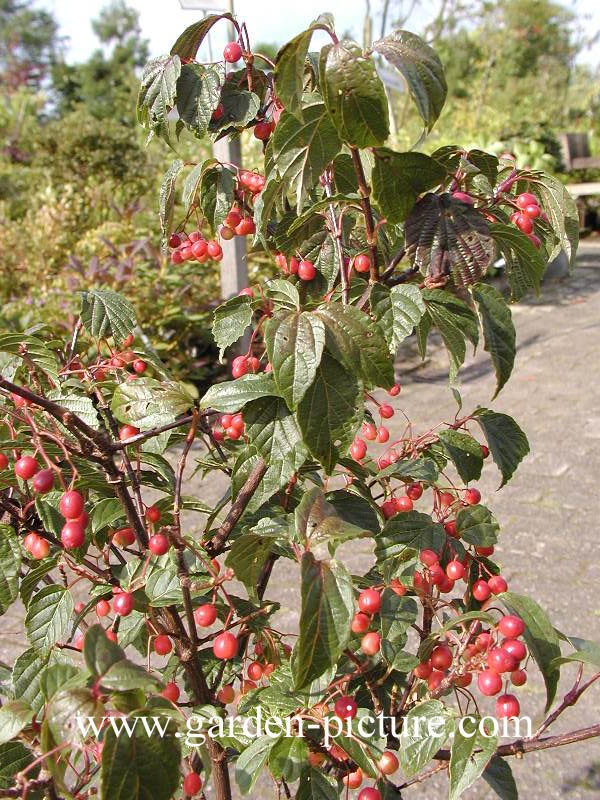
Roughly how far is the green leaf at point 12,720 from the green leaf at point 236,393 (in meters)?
0.37

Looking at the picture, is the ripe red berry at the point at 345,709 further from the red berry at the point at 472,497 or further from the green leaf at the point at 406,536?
the red berry at the point at 472,497

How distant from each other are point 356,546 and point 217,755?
2014 millimetres

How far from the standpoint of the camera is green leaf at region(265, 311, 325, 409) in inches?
30.0

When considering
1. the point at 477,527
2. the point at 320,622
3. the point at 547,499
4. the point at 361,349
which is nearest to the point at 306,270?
the point at 361,349

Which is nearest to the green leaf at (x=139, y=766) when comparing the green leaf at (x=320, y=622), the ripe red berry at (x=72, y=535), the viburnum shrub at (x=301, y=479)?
the viburnum shrub at (x=301, y=479)

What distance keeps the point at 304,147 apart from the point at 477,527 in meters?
0.54

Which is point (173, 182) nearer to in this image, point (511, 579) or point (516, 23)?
point (511, 579)

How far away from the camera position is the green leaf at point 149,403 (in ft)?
2.76

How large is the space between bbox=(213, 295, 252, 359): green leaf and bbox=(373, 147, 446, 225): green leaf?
25 centimetres

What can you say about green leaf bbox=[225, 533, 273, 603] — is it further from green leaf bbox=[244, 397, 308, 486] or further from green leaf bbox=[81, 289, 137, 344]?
green leaf bbox=[81, 289, 137, 344]

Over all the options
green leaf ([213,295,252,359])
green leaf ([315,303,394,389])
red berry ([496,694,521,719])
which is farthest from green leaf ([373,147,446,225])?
red berry ([496,694,521,719])

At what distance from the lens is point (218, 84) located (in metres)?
1.01

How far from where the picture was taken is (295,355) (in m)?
0.77

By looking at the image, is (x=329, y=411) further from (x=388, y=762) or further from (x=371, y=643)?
(x=388, y=762)
